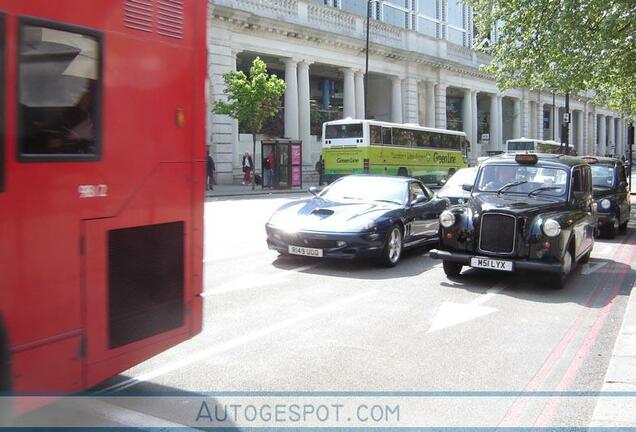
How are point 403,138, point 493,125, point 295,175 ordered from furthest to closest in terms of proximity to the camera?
point 493,125, point 403,138, point 295,175

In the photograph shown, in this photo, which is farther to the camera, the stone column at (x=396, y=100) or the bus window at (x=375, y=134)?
the stone column at (x=396, y=100)

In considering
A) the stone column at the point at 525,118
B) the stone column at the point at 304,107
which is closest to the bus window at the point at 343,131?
the stone column at the point at 304,107

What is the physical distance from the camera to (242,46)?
32594 millimetres

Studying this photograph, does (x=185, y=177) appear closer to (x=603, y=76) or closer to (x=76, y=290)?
(x=76, y=290)

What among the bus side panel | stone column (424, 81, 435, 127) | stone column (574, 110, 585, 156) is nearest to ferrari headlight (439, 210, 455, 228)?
the bus side panel

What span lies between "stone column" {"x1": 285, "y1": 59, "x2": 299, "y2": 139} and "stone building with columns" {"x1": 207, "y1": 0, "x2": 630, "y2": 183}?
0.06 meters

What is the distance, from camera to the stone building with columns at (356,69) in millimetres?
32094

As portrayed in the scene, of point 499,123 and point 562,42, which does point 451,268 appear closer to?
point 562,42

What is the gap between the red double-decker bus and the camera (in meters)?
3.05

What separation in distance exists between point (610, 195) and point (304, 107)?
1000 inches

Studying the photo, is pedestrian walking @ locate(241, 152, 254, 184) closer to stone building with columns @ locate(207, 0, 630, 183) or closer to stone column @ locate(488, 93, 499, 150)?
stone building with columns @ locate(207, 0, 630, 183)

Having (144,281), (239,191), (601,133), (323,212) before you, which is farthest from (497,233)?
(601,133)

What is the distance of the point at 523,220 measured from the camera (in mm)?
7840

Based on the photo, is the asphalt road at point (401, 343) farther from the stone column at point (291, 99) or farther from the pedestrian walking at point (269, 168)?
the stone column at point (291, 99)
